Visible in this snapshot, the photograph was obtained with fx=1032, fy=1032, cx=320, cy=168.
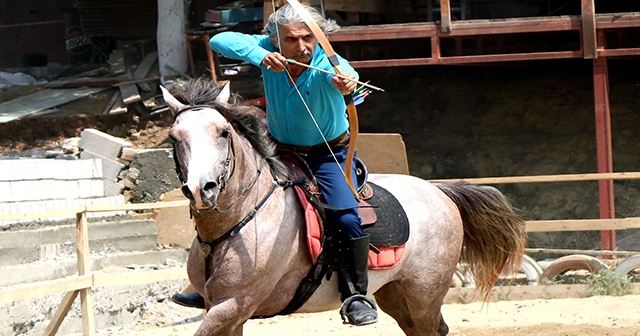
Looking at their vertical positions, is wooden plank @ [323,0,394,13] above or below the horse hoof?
above

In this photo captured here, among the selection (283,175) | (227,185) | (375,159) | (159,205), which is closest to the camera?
(227,185)

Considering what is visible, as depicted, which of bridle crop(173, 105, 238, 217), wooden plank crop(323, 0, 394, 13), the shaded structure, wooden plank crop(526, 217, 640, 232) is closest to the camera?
bridle crop(173, 105, 238, 217)

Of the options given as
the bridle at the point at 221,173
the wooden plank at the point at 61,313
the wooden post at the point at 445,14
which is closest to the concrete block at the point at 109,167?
the wooden post at the point at 445,14

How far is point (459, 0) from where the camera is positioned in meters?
17.4

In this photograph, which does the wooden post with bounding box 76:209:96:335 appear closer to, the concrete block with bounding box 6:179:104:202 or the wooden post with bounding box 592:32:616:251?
the concrete block with bounding box 6:179:104:202

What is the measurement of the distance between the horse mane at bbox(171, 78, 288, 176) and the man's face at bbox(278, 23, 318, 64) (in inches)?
15.1

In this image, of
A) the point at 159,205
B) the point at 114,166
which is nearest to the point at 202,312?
the point at 159,205

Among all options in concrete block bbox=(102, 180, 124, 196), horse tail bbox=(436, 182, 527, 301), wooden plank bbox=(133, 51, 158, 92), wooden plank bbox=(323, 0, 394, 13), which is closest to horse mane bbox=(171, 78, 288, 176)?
horse tail bbox=(436, 182, 527, 301)

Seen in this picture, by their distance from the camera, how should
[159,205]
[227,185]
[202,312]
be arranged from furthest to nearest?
1. [202,312]
2. [159,205]
3. [227,185]

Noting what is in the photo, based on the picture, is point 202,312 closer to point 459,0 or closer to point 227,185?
point 227,185

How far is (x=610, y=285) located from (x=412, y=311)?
4602 mm

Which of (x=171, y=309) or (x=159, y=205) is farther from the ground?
(x=159, y=205)

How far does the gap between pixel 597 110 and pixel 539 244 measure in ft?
8.47

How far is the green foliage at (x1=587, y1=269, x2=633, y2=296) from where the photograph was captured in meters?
10.4
